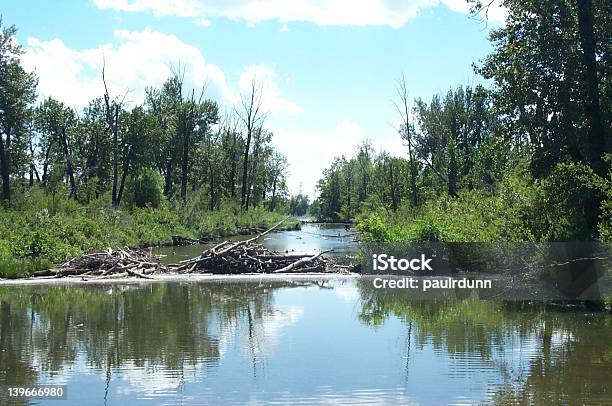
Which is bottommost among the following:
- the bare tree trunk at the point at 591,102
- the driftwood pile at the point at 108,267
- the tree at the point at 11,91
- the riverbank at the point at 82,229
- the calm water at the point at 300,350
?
the calm water at the point at 300,350

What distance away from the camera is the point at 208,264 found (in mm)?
24312

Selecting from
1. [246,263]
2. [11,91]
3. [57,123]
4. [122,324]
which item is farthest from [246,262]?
[57,123]

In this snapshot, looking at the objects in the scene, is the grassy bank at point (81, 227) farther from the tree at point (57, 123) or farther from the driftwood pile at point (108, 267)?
the tree at point (57, 123)

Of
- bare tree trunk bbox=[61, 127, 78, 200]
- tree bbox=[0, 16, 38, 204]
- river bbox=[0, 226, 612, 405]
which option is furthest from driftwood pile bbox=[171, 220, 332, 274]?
bare tree trunk bbox=[61, 127, 78, 200]

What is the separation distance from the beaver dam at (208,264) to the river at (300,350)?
4245 mm

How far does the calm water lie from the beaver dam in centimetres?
442

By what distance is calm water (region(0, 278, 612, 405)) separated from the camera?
893 centimetres

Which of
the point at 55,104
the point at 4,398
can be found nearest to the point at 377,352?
the point at 4,398

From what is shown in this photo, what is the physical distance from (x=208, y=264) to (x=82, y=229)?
10.2m

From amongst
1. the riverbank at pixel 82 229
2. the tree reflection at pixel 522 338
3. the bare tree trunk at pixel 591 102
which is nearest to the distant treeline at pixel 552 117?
the bare tree trunk at pixel 591 102

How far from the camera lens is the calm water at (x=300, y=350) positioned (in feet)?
29.3

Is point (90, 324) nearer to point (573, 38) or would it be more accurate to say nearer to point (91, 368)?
point (91, 368)

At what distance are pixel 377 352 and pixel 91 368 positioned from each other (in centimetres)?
535

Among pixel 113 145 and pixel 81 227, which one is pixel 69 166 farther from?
pixel 81 227
